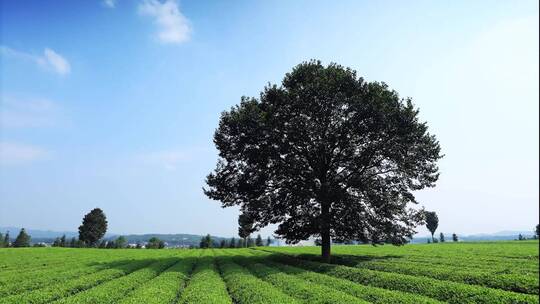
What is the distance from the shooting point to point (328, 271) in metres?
31.4

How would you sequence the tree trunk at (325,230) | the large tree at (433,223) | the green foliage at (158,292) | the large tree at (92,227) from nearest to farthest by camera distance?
the green foliage at (158,292)
the tree trunk at (325,230)
the large tree at (92,227)
the large tree at (433,223)

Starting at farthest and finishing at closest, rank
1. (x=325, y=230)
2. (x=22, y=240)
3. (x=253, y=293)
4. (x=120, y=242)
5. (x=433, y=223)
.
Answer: (x=433, y=223) → (x=120, y=242) → (x=22, y=240) → (x=325, y=230) → (x=253, y=293)

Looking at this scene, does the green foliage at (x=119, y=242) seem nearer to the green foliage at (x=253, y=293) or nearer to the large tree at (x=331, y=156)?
the large tree at (x=331, y=156)

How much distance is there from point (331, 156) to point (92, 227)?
409 ft

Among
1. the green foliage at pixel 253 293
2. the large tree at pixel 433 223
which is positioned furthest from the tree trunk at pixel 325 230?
the large tree at pixel 433 223

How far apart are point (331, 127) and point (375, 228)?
38.2 feet

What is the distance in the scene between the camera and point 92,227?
141 metres

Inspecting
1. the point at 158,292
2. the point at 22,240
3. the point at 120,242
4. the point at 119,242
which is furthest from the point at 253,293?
the point at 22,240

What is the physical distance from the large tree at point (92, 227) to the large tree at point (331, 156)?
4636 inches

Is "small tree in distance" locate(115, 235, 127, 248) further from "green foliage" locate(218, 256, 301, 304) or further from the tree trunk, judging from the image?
"green foliage" locate(218, 256, 301, 304)

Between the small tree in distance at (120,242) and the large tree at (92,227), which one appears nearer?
the large tree at (92,227)

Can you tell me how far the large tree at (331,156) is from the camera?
40.1 meters

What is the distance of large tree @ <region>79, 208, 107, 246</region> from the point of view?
14112 centimetres

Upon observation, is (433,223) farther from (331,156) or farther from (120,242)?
(331,156)
